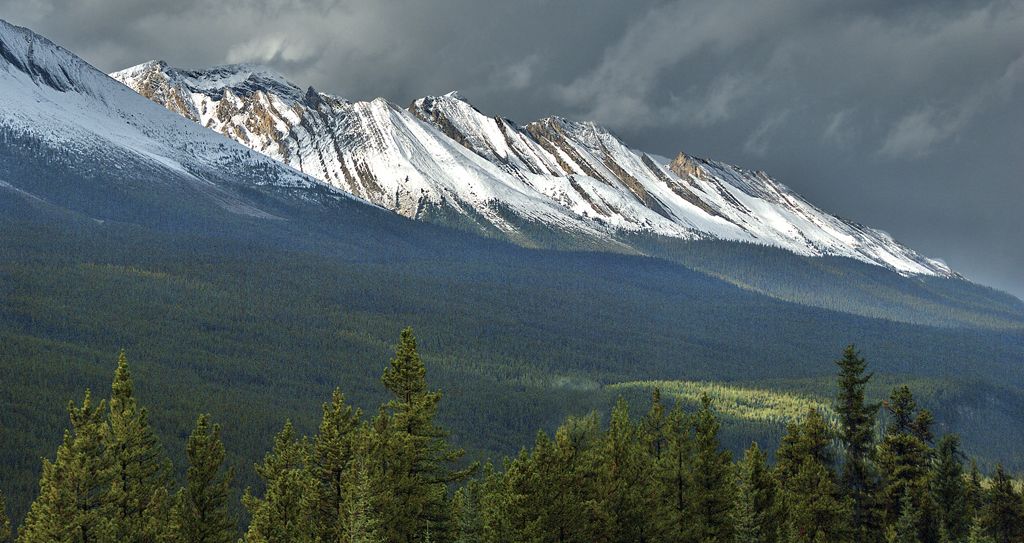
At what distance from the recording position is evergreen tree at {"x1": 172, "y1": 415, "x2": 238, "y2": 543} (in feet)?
137

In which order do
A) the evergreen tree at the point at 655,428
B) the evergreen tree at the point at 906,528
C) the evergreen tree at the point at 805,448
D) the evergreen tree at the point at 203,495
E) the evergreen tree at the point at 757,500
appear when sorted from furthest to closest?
the evergreen tree at the point at 805,448, the evergreen tree at the point at 655,428, the evergreen tree at the point at 203,495, the evergreen tree at the point at 906,528, the evergreen tree at the point at 757,500

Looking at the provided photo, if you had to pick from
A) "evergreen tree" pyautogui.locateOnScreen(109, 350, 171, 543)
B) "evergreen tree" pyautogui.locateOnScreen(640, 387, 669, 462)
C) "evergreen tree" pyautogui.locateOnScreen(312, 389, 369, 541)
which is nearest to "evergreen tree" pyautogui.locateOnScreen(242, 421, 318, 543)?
"evergreen tree" pyautogui.locateOnScreen(312, 389, 369, 541)

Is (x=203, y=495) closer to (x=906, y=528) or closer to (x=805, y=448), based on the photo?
(x=805, y=448)

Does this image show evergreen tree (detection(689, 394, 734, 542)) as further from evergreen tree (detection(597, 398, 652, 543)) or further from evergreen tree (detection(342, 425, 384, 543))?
evergreen tree (detection(342, 425, 384, 543))

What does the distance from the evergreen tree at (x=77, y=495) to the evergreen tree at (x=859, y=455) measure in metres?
34.5

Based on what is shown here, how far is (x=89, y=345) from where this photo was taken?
160m

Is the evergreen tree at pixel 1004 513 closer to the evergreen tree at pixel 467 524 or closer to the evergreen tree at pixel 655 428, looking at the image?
the evergreen tree at pixel 655 428

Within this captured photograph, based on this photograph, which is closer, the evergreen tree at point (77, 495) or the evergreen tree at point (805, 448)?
the evergreen tree at point (77, 495)

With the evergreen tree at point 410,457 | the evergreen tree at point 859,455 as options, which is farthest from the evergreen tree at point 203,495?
the evergreen tree at point 859,455

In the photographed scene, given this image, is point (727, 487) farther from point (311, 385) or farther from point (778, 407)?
point (778, 407)

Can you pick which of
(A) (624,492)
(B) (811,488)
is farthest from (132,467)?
(B) (811,488)

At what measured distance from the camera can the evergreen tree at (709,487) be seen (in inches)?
1615

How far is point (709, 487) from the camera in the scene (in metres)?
41.8

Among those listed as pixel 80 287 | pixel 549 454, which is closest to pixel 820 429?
pixel 549 454
